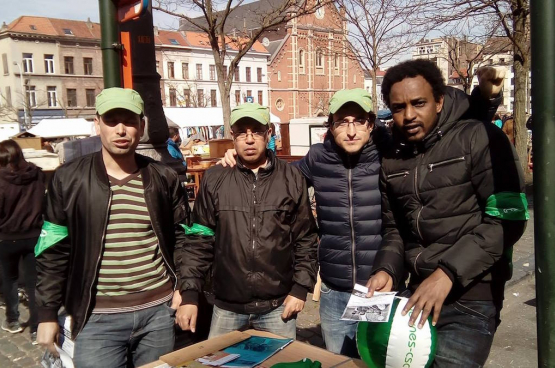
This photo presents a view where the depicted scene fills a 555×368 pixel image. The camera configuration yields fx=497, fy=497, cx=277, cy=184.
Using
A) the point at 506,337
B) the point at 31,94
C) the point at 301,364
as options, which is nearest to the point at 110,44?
the point at 301,364

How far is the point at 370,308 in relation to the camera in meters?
2.04

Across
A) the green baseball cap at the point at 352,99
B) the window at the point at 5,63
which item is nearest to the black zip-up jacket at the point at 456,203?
the green baseball cap at the point at 352,99

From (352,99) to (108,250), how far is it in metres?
1.54

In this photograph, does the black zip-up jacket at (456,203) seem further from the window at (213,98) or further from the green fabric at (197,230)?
the window at (213,98)

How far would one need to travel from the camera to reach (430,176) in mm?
2180

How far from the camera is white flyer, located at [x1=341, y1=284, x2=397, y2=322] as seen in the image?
6.50ft

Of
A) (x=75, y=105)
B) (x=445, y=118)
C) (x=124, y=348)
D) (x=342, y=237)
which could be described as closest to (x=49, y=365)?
(x=124, y=348)

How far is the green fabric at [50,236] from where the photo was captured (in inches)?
100

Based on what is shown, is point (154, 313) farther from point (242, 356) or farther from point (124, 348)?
point (242, 356)

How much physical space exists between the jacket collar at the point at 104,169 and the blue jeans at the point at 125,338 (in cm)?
69

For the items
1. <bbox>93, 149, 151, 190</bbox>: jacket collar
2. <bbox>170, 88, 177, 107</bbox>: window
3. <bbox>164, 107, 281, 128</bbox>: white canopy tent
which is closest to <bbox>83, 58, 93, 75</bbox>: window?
<bbox>170, 88, 177, 107</bbox>: window

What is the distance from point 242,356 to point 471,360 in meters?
1.04

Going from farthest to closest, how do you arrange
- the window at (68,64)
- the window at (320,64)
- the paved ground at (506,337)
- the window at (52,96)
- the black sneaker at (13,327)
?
1. the window at (320,64)
2. the window at (68,64)
3. the window at (52,96)
4. the black sneaker at (13,327)
5. the paved ground at (506,337)

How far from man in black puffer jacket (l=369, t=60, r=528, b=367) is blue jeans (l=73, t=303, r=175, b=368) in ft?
4.00
